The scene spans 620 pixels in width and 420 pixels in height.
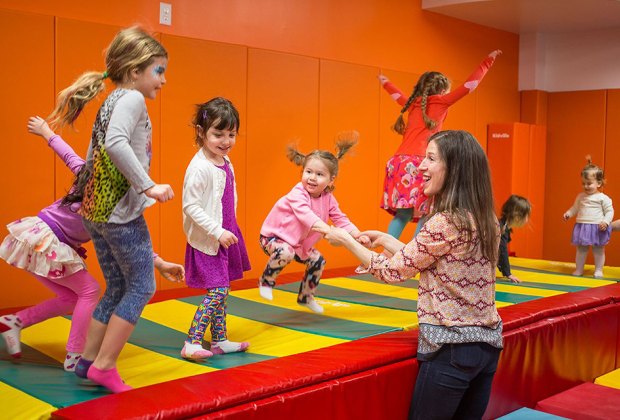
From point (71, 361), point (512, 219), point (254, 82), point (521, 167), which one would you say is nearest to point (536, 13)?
point (521, 167)

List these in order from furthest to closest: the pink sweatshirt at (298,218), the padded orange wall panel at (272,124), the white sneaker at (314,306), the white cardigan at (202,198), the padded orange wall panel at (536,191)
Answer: the padded orange wall panel at (536,191) → the padded orange wall panel at (272,124) → the white sneaker at (314,306) → the pink sweatshirt at (298,218) → the white cardigan at (202,198)

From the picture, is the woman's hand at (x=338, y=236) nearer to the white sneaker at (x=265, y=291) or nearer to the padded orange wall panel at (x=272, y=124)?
the white sneaker at (x=265, y=291)

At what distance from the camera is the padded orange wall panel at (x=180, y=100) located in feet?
16.4

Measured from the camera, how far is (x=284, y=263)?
3.51 m

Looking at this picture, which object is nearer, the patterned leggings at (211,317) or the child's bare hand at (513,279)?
the patterned leggings at (211,317)

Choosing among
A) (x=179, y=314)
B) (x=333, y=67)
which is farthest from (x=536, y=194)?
(x=179, y=314)

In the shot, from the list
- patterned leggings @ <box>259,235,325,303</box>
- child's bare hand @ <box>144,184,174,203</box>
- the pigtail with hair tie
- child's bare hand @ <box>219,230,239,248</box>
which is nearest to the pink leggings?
child's bare hand @ <box>219,230,239,248</box>

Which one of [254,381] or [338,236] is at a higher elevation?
[338,236]

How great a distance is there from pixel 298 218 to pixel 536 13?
4.85 meters

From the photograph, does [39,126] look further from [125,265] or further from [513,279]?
[513,279]

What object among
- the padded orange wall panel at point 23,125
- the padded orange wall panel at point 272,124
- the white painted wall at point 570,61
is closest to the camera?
the padded orange wall panel at point 23,125

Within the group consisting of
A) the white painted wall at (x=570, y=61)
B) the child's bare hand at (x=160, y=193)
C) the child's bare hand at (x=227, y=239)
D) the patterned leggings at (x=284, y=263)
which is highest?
the white painted wall at (x=570, y=61)

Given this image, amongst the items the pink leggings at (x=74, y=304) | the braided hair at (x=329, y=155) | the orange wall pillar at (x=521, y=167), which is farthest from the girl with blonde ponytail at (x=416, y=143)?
the orange wall pillar at (x=521, y=167)

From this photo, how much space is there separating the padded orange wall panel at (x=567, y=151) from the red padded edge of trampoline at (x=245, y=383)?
5930mm
